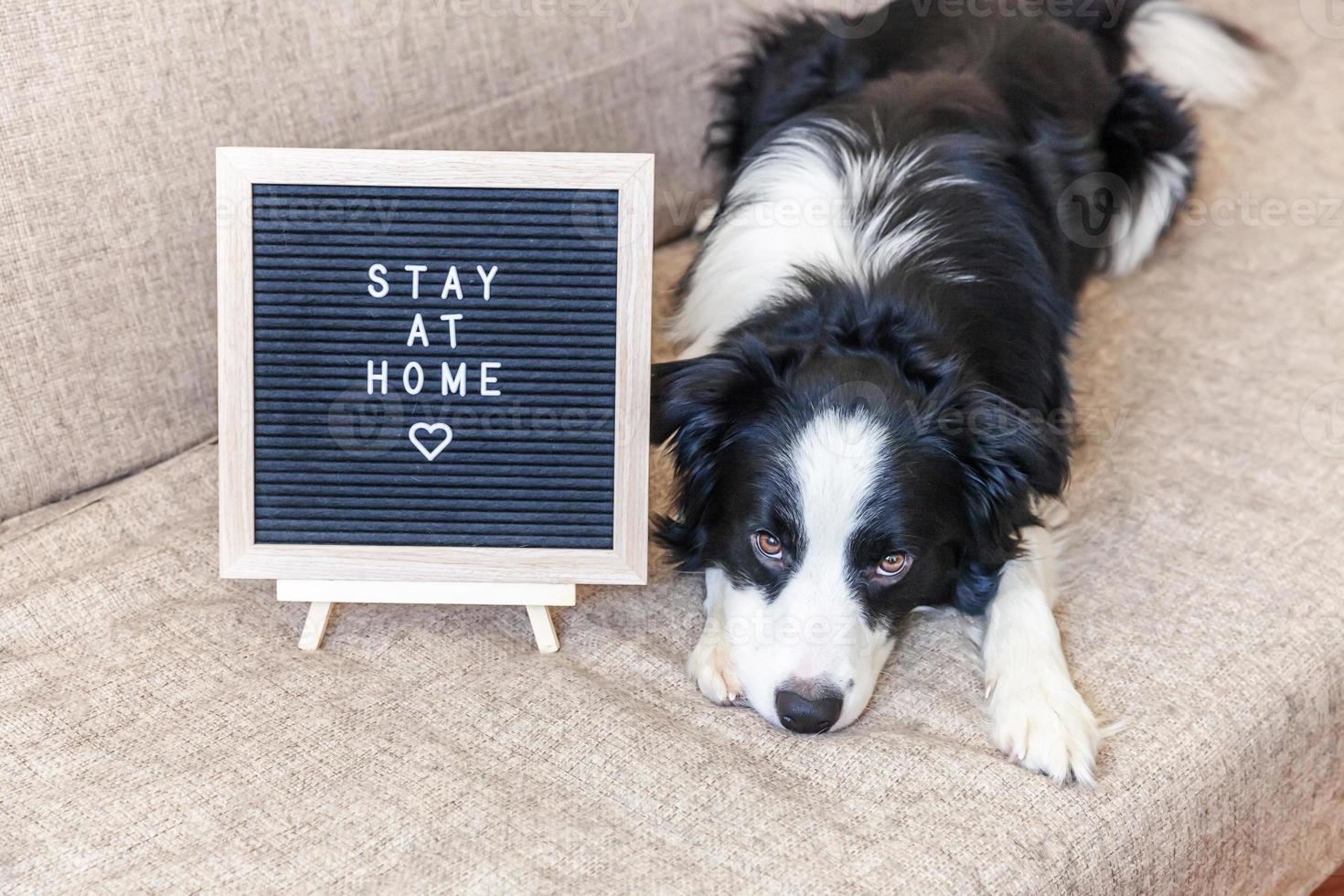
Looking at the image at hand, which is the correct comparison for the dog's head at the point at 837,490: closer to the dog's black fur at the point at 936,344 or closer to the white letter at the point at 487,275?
the dog's black fur at the point at 936,344

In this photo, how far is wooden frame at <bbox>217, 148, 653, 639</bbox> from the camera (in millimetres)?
1505

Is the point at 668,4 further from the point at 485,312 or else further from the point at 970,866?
the point at 970,866

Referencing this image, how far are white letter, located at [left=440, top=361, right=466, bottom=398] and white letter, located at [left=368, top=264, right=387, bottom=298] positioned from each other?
4.3 inches

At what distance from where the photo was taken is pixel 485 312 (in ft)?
5.05

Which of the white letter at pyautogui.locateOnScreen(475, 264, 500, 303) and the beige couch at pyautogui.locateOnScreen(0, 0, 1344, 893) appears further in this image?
the white letter at pyautogui.locateOnScreen(475, 264, 500, 303)

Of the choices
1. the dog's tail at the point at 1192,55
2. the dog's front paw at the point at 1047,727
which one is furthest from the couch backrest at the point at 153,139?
the dog's tail at the point at 1192,55

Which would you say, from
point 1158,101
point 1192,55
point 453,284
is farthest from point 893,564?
point 1192,55

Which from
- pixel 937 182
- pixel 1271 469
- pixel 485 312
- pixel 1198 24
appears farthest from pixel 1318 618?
pixel 1198 24

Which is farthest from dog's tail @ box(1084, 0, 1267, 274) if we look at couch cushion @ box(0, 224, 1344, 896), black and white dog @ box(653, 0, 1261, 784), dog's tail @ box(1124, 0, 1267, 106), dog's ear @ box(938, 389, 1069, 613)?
dog's ear @ box(938, 389, 1069, 613)

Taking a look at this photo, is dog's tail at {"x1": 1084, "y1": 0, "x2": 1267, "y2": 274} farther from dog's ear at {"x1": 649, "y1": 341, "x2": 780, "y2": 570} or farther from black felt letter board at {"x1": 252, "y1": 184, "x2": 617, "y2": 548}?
black felt letter board at {"x1": 252, "y1": 184, "x2": 617, "y2": 548}

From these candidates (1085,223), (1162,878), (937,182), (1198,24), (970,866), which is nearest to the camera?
(970,866)

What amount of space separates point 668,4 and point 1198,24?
1.30 metres

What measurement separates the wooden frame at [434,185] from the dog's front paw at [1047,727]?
1.49ft

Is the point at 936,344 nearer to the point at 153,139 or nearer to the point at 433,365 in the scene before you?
the point at 433,365
